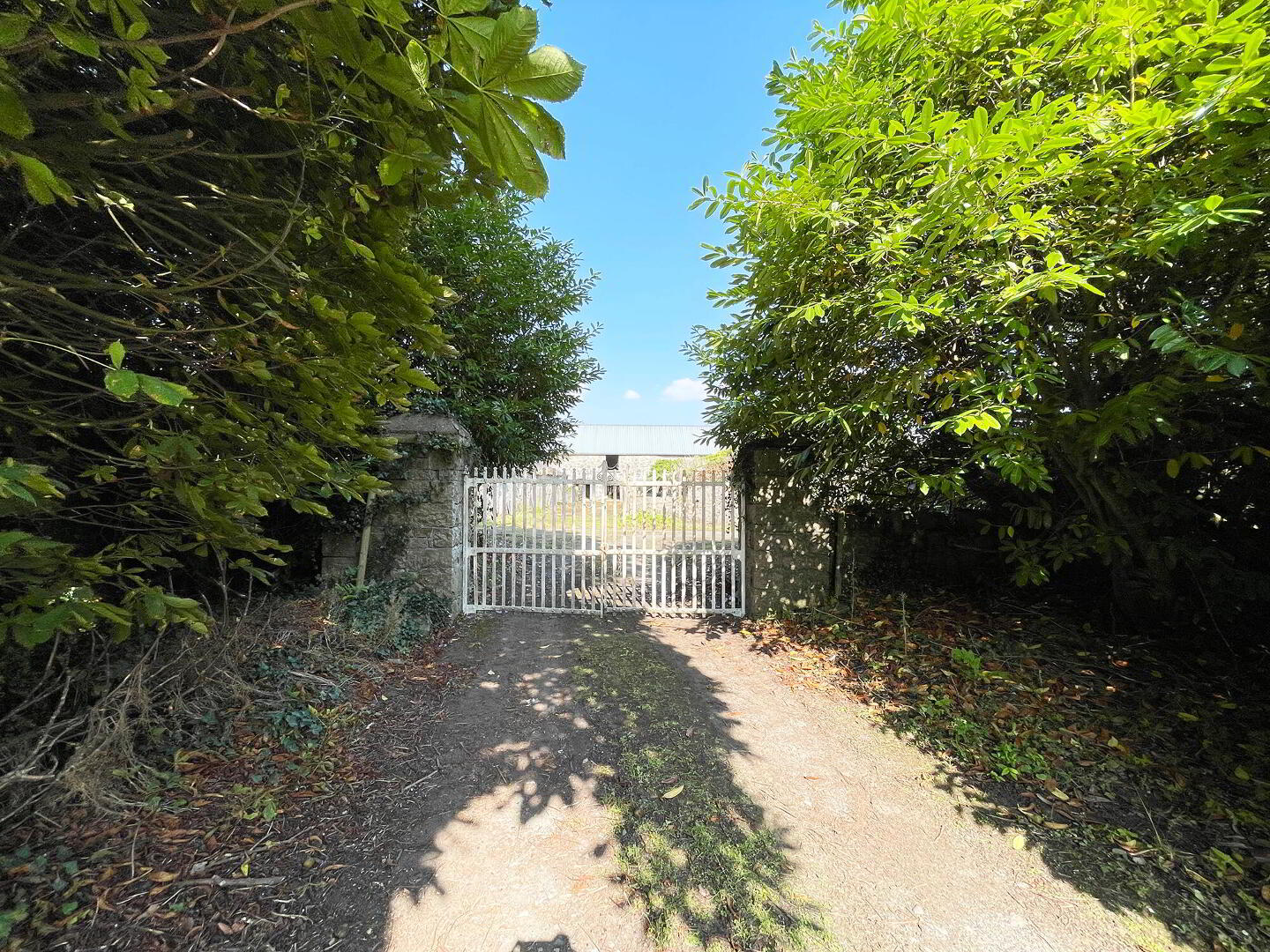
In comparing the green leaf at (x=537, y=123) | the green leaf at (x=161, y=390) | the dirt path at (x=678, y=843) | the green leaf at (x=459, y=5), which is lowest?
the dirt path at (x=678, y=843)

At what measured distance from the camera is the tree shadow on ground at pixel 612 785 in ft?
6.48

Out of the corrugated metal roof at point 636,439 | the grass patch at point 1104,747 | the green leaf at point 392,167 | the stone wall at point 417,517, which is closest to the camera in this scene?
the green leaf at point 392,167

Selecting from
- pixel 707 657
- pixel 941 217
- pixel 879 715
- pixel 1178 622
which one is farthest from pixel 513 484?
pixel 1178 622

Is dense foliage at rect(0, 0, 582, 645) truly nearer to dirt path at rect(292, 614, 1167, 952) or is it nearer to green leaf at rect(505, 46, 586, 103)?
green leaf at rect(505, 46, 586, 103)

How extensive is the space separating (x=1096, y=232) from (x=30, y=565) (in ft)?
15.0

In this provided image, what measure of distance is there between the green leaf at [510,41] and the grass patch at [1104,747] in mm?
3703

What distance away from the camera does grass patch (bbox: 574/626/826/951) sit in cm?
191

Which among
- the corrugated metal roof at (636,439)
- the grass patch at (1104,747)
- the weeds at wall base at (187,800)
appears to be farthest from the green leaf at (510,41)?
the corrugated metal roof at (636,439)

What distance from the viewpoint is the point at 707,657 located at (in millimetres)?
4613

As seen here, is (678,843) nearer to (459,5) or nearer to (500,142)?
(500,142)

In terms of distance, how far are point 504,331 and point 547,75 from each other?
18.9 feet

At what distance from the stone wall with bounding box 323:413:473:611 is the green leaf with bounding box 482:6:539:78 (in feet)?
A: 14.5

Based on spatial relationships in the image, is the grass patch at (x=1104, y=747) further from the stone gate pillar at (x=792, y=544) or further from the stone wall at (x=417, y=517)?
the stone wall at (x=417, y=517)

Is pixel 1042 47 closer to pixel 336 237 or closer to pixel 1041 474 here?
pixel 1041 474
